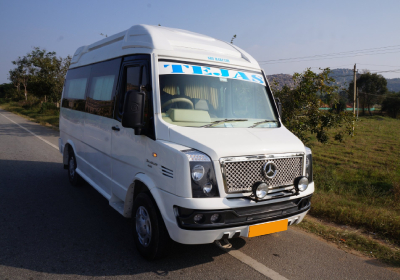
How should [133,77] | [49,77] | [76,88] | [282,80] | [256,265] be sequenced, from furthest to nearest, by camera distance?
[49,77]
[282,80]
[76,88]
[133,77]
[256,265]

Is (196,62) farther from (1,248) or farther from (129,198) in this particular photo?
(1,248)

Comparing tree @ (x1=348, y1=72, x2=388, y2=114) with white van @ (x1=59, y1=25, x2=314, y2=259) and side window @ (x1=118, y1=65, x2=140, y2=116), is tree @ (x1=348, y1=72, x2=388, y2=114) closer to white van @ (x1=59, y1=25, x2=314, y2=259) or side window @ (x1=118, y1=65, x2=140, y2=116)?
white van @ (x1=59, y1=25, x2=314, y2=259)

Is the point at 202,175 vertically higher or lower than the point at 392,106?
A: lower

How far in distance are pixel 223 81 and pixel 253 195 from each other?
1.65 meters

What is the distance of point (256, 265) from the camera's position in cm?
376

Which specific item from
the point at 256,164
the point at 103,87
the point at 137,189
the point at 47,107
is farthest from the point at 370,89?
the point at 137,189

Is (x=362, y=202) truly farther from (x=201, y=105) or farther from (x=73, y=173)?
(x=73, y=173)

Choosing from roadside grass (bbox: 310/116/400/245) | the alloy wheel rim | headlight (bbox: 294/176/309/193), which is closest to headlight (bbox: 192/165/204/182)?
the alloy wheel rim

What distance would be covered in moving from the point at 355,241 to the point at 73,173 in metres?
5.46

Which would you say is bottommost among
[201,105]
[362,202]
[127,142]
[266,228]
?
[362,202]

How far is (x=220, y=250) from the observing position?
4.11 metres

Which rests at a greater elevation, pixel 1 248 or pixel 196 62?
pixel 196 62

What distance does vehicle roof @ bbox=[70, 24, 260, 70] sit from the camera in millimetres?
4184

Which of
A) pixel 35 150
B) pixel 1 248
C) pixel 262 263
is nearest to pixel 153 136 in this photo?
pixel 262 263
